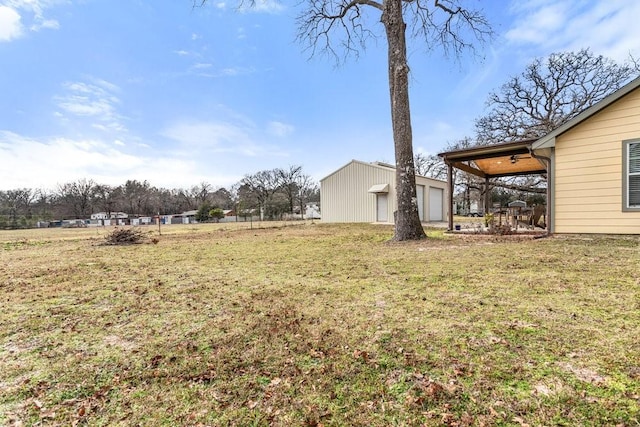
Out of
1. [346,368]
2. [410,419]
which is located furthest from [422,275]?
[410,419]

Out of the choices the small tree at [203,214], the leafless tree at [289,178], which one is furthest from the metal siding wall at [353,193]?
the small tree at [203,214]

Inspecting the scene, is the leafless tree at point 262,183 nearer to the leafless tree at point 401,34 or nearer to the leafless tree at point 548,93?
the leafless tree at point 548,93

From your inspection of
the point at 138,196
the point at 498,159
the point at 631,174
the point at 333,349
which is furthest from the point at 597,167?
the point at 138,196

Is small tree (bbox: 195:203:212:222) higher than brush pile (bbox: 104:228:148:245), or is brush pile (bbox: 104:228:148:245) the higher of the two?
small tree (bbox: 195:203:212:222)

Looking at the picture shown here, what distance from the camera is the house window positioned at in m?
6.03

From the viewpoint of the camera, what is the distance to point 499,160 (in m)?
9.70

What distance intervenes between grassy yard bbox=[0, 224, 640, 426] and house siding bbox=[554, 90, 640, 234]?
3212mm

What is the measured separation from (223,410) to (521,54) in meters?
20.1

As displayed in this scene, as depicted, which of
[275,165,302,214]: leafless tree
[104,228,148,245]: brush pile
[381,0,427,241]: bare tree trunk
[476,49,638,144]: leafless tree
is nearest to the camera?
[381,0,427,241]: bare tree trunk

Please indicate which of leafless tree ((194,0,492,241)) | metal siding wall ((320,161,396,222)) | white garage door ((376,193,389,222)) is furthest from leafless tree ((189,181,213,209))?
leafless tree ((194,0,492,241))

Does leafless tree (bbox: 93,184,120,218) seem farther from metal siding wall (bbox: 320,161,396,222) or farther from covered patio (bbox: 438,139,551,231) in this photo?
covered patio (bbox: 438,139,551,231)

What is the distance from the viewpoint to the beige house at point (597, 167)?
6.08 m

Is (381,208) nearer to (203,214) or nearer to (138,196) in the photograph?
(203,214)

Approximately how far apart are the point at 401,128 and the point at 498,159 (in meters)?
4.08
